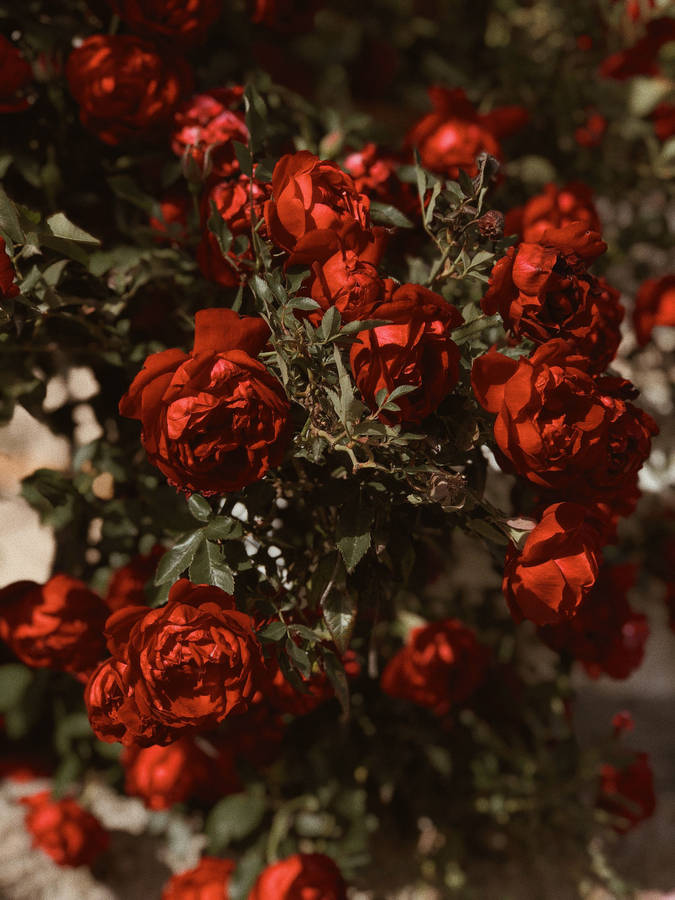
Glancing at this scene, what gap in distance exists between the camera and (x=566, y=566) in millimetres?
633

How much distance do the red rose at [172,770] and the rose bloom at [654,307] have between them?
974mm

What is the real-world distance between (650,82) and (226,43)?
85 centimetres

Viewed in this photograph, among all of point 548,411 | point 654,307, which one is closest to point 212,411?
point 548,411

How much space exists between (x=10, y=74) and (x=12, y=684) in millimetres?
817

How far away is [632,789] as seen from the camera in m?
1.19

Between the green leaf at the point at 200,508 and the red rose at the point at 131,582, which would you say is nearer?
the green leaf at the point at 200,508

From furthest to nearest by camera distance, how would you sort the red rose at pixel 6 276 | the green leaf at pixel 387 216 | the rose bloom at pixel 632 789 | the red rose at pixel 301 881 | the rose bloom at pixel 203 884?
the rose bloom at pixel 632 789
the rose bloom at pixel 203 884
the red rose at pixel 301 881
the green leaf at pixel 387 216
the red rose at pixel 6 276

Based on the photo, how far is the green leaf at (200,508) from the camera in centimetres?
69

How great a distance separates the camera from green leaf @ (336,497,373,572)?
63 centimetres

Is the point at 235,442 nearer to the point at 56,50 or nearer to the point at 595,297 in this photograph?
the point at 595,297

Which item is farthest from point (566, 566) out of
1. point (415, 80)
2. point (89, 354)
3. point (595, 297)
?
point (415, 80)

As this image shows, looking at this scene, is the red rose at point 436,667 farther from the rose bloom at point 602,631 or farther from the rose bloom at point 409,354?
the rose bloom at point 409,354

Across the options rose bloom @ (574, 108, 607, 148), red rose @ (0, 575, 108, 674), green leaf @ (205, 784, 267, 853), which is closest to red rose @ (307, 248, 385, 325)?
red rose @ (0, 575, 108, 674)

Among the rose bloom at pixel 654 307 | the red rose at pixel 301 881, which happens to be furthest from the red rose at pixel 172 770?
the rose bloom at pixel 654 307
